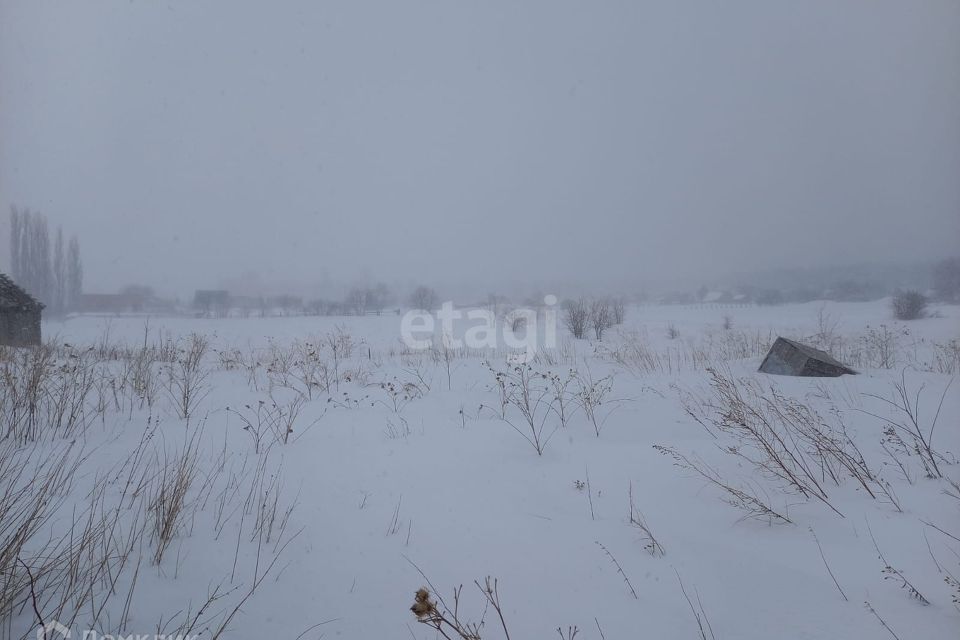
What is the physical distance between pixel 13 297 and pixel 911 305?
34534mm

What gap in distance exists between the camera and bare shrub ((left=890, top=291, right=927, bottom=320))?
17.6m

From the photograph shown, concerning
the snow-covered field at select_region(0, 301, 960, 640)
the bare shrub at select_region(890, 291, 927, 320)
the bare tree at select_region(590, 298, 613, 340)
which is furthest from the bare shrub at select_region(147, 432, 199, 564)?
the bare shrub at select_region(890, 291, 927, 320)

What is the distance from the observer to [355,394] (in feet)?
15.1

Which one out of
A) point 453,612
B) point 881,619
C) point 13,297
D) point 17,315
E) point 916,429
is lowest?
point 453,612

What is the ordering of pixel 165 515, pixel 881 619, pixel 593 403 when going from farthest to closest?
pixel 593 403, pixel 165 515, pixel 881 619

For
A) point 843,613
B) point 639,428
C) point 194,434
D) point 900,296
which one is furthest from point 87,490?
point 900,296

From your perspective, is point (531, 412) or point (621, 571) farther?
point (531, 412)

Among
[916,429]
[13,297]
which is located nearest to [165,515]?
[916,429]

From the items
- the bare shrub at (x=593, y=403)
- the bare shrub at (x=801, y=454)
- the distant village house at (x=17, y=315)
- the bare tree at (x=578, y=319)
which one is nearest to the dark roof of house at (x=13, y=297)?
the distant village house at (x=17, y=315)

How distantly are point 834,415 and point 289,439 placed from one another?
16.0ft

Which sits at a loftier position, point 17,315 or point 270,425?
point 17,315

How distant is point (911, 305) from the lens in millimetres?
17625

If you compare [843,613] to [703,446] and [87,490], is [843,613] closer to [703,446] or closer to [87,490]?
[703,446]

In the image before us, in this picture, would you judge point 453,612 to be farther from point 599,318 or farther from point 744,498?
point 599,318
